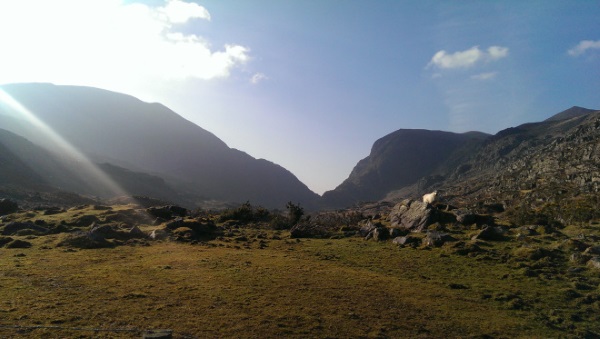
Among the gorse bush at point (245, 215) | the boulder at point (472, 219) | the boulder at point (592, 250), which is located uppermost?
the boulder at point (472, 219)

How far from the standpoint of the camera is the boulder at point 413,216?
3115 cm

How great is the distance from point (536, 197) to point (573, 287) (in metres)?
37.5

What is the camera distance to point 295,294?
15.3 meters

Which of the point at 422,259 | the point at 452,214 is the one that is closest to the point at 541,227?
the point at 452,214

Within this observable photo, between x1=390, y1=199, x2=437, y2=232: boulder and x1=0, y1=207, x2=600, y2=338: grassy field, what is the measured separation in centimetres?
698

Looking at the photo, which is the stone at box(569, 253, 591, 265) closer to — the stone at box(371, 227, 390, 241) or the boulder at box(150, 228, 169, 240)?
the stone at box(371, 227, 390, 241)

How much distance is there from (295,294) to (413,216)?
20.8m

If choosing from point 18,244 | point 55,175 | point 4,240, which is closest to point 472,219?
point 18,244

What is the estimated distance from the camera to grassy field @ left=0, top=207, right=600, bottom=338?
1193 centimetres

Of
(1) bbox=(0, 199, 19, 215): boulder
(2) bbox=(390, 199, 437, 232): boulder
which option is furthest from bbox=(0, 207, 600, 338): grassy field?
(1) bbox=(0, 199, 19, 215): boulder

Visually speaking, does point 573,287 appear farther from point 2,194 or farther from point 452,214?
point 2,194

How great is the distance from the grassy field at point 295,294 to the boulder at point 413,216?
22.9 feet

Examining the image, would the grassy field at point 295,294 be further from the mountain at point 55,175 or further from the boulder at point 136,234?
the mountain at point 55,175

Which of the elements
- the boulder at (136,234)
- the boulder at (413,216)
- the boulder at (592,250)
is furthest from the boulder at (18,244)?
the boulder at (592,250)
